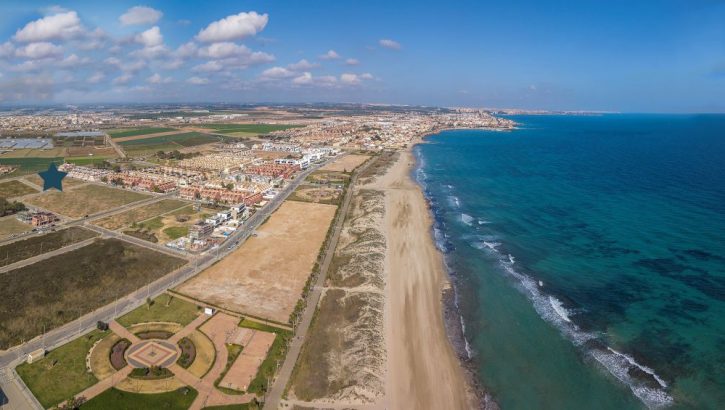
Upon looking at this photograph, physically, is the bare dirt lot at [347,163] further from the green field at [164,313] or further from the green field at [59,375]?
the green field at [59,375]

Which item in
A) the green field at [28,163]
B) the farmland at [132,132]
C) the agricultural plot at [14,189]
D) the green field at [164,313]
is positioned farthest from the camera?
the farmland at [132,132]

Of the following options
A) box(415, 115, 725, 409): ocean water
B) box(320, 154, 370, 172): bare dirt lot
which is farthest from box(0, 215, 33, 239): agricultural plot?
box(320, 154, 370, 172): bare dirt lot

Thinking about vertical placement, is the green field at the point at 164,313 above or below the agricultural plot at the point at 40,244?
below

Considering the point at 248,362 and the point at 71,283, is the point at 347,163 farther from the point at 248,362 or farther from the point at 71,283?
the point at 248,362

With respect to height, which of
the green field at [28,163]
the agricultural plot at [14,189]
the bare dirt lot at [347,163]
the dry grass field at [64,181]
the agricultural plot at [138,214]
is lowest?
the agricultural plot at [138,214]

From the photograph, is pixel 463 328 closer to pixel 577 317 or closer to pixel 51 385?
pixel 577 317

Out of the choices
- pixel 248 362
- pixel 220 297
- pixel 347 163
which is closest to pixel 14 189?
pixel 220 297

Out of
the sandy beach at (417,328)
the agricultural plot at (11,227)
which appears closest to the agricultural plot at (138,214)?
the agricultural plot at (11,227)

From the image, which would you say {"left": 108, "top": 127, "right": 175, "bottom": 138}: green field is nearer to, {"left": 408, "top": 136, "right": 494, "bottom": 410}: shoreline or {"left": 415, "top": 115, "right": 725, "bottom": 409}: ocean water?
{"left": 415, "top": 115, "right": 725, "bottom": 409}: ocean water
